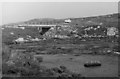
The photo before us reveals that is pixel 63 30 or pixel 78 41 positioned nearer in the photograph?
pixel 78 41

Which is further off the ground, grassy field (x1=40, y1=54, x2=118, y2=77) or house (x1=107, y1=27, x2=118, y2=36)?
house (x1=107, y1=27, x2=118, y2=36)

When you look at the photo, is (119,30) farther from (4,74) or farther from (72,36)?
(4,74)

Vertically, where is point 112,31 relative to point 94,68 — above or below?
above

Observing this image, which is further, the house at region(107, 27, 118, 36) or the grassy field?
the house at region(107, 27, 118, 36)

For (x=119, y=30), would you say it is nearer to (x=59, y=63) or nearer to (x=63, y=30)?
(x=63, y=30)

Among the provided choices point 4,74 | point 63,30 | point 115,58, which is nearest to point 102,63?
point 115,58

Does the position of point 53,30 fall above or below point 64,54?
above

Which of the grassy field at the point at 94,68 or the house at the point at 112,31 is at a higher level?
the house at the point at 112,31

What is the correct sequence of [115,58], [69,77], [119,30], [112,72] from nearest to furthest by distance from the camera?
1. [69,77]
2. [112,72]
3. [115,58]
4. [119,30]

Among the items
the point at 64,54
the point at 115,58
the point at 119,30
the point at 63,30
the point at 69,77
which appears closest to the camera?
the point at 69,77

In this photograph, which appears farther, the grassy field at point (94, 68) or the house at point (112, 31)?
the house at point (112, 31)

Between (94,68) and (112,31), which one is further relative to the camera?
(112,31)
